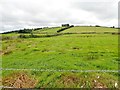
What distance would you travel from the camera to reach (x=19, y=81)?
16891 mm

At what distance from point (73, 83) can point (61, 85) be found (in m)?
0.85

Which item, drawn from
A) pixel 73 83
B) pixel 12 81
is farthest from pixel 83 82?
pixel 12 81

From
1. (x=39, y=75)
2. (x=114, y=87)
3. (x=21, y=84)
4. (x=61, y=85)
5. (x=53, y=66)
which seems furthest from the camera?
(x=53, y=66)

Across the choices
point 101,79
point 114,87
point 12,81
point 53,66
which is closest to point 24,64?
point 53,66

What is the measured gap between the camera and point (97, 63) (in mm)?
21203

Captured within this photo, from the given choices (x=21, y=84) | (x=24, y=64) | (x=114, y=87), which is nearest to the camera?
(x=114, y=87)

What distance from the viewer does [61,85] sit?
1540 centimetres

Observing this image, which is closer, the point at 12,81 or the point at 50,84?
the point at 50,84

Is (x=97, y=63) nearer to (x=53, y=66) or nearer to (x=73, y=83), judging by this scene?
(x=53, y=66)

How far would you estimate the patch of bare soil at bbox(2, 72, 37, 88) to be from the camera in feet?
53.3

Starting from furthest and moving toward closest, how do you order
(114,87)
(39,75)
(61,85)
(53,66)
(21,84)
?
(53,66)
(39,75)
(21,84)
(61,85)
(114,87)

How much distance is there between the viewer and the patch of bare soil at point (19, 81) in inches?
639

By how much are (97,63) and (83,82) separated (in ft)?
19.3

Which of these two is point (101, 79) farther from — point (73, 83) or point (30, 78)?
point (30, 78)
